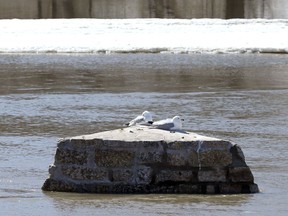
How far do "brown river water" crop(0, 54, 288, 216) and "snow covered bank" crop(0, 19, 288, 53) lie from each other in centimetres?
96

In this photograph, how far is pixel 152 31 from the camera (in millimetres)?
29234

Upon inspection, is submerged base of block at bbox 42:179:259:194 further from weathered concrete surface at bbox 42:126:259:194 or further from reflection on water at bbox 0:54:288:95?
reflection on water at bbox 0:54:288:95

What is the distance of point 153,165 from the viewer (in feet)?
32.5

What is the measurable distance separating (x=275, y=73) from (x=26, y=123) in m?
7.72

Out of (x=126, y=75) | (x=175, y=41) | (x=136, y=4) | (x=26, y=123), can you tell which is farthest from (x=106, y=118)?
(x=136, y=4)

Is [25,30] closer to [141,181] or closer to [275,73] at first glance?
[275,73]

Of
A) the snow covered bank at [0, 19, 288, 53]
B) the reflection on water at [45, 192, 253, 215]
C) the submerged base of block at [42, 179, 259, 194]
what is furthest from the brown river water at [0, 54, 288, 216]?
the snow covered bank at [0, 19, 288, 53]

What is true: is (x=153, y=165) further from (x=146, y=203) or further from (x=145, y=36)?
(x=145, y=36)

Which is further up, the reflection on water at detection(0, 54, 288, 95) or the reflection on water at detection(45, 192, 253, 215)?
the reflection on water at detection(0, 54, 288, 95)

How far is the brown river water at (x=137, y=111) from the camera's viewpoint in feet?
31.3

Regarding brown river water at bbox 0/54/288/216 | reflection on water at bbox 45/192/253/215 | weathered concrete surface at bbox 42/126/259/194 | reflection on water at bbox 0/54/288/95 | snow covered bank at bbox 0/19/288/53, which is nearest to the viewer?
reflection on water at bbox 45/192/253/215

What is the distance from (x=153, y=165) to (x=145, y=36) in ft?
61.7

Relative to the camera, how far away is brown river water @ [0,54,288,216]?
9.55 m

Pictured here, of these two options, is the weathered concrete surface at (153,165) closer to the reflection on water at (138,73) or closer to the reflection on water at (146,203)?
the reflection on water at (146,203)
